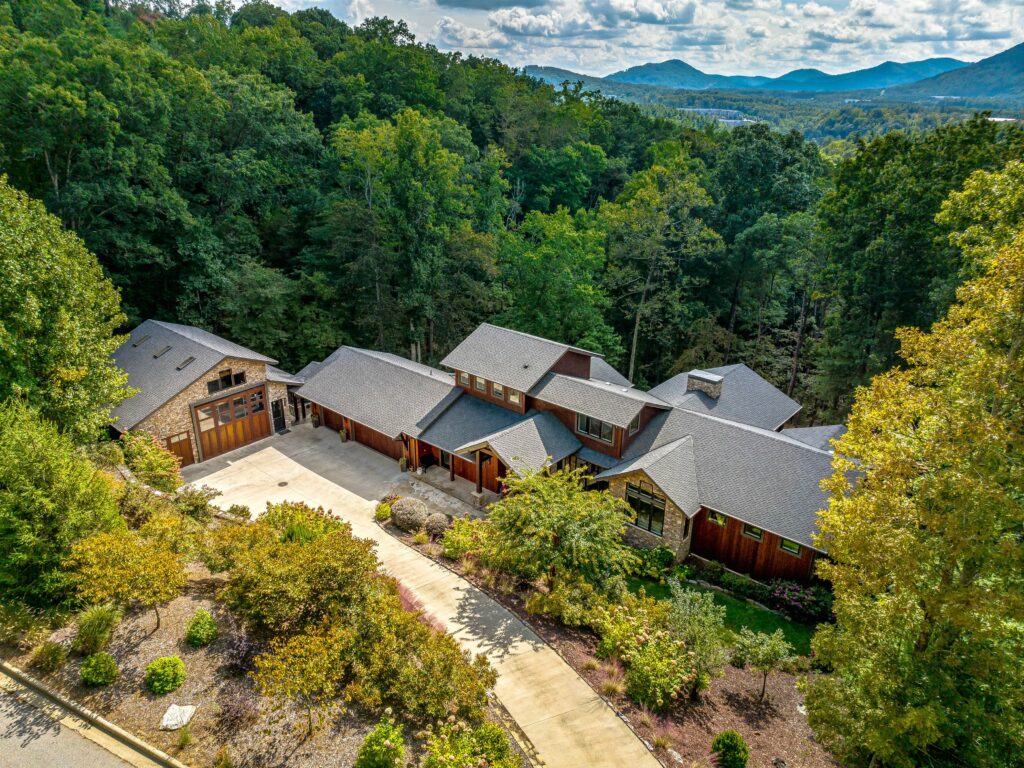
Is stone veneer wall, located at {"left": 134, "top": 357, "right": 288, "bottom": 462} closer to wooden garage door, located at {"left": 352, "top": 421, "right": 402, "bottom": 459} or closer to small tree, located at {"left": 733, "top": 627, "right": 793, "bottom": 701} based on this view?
wooden garage door, located at {"left": 352, "top": 421, "right": 402, "bottom": 459}

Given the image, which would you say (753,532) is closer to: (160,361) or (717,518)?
(717,518)

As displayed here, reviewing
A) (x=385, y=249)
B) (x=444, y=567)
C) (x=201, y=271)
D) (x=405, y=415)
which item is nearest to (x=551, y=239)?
(x=385, y=249)

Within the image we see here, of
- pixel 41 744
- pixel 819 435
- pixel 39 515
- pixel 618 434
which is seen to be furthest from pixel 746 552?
pixel 39 515

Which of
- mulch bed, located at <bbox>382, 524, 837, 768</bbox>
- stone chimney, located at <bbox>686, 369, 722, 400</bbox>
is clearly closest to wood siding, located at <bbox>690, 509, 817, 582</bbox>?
mulch bed, located at <bbox>382, 524, 837, 768</bbox>

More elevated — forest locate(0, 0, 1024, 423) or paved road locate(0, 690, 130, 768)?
forest locate(0, 0, 1024, 423)

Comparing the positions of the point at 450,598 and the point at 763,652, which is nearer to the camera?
the point at 763,652

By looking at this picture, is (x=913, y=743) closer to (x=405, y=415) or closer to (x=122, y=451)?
(x=405, y=415)

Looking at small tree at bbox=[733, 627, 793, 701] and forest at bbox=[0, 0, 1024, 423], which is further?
forest at bbox=[0, 0, 1024, 423]
